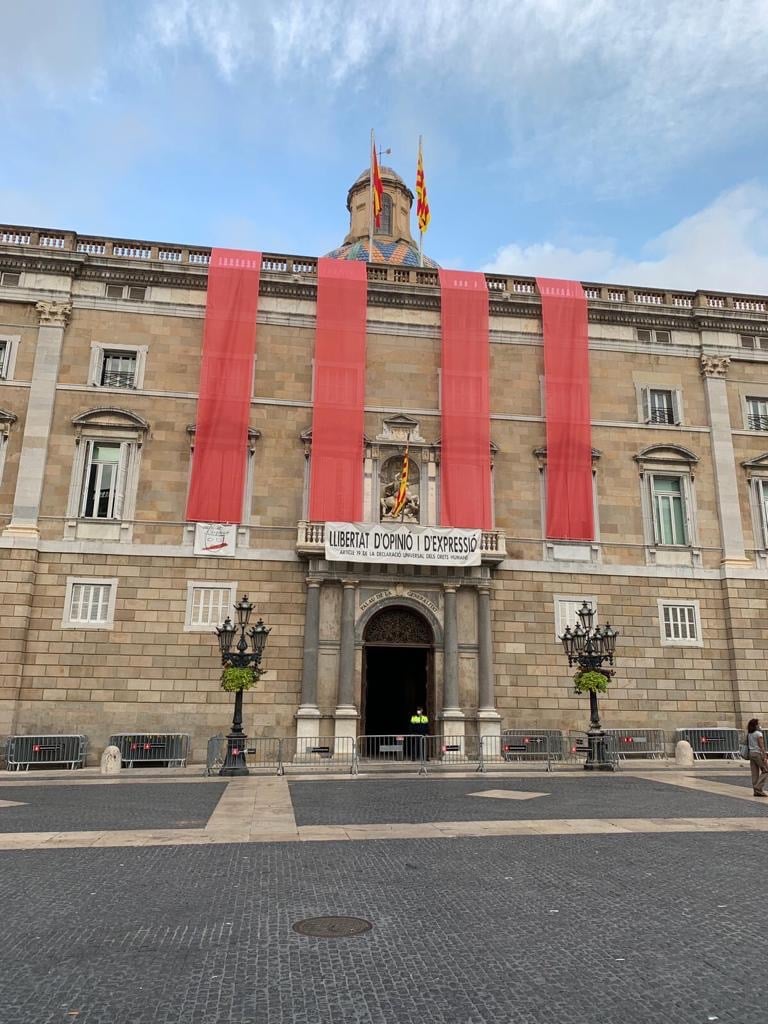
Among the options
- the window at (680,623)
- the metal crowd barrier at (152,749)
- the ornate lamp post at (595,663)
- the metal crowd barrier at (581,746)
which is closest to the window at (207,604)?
the metal crowd barrier at (152,749)

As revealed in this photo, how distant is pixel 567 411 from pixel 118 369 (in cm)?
1681

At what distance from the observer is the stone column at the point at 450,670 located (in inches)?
970

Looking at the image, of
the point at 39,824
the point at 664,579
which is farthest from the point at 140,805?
the point at 664,579

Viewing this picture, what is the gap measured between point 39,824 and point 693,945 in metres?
10.1

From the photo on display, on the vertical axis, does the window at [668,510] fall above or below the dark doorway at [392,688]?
above

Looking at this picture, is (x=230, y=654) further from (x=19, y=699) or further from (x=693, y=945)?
(x=693, y=945)

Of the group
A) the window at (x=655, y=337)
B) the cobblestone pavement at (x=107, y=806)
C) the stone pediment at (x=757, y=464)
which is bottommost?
the cobblestone pavement at (x=107, y=806)

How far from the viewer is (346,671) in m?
24.6

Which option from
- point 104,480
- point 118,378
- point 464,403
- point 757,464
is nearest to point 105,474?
point 104,480

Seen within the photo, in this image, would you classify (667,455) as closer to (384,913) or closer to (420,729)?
(420,729)

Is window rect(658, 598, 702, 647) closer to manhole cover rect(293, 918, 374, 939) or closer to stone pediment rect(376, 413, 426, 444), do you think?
stone pediment rect(376, 413, 426, 444)

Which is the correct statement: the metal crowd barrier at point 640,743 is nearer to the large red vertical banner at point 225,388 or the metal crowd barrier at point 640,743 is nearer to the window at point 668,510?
the window at point 668,510

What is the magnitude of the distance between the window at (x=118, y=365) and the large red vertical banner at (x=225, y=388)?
238 centimetres

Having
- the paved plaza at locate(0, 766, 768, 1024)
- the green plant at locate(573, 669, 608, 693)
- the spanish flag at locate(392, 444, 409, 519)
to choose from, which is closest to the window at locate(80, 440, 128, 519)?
the spanish flag at locate(392, 444, 409, 519)
